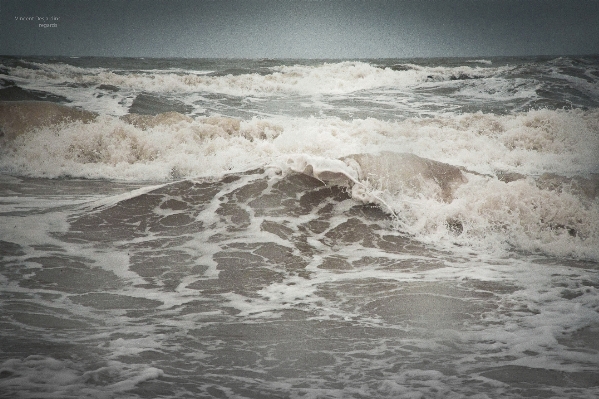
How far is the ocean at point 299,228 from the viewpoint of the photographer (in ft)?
5.83

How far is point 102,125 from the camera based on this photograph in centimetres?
508

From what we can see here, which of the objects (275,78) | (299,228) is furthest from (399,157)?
(275,78)

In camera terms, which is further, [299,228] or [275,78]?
[275,78]

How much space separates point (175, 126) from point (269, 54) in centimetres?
123

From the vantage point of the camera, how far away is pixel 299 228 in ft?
11.2

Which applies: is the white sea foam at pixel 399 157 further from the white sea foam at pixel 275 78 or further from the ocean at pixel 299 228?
the white sea foam at pixel 275 78

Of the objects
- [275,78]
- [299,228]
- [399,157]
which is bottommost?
[299,228]

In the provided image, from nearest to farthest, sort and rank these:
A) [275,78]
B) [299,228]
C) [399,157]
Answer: [299,228]
[399,157]
[275,78]

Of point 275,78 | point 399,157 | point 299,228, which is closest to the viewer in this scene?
point 299,228

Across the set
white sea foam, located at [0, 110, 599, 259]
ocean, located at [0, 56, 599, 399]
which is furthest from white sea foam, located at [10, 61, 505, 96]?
white sea foam, located at [0, 110, 599, 259]

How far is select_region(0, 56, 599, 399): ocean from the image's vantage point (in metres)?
1.78

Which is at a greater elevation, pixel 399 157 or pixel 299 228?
pixel 399 157

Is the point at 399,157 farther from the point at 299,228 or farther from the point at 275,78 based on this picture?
the point at 275,78

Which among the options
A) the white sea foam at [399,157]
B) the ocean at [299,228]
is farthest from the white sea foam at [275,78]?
the white sea foam at [399,157]
